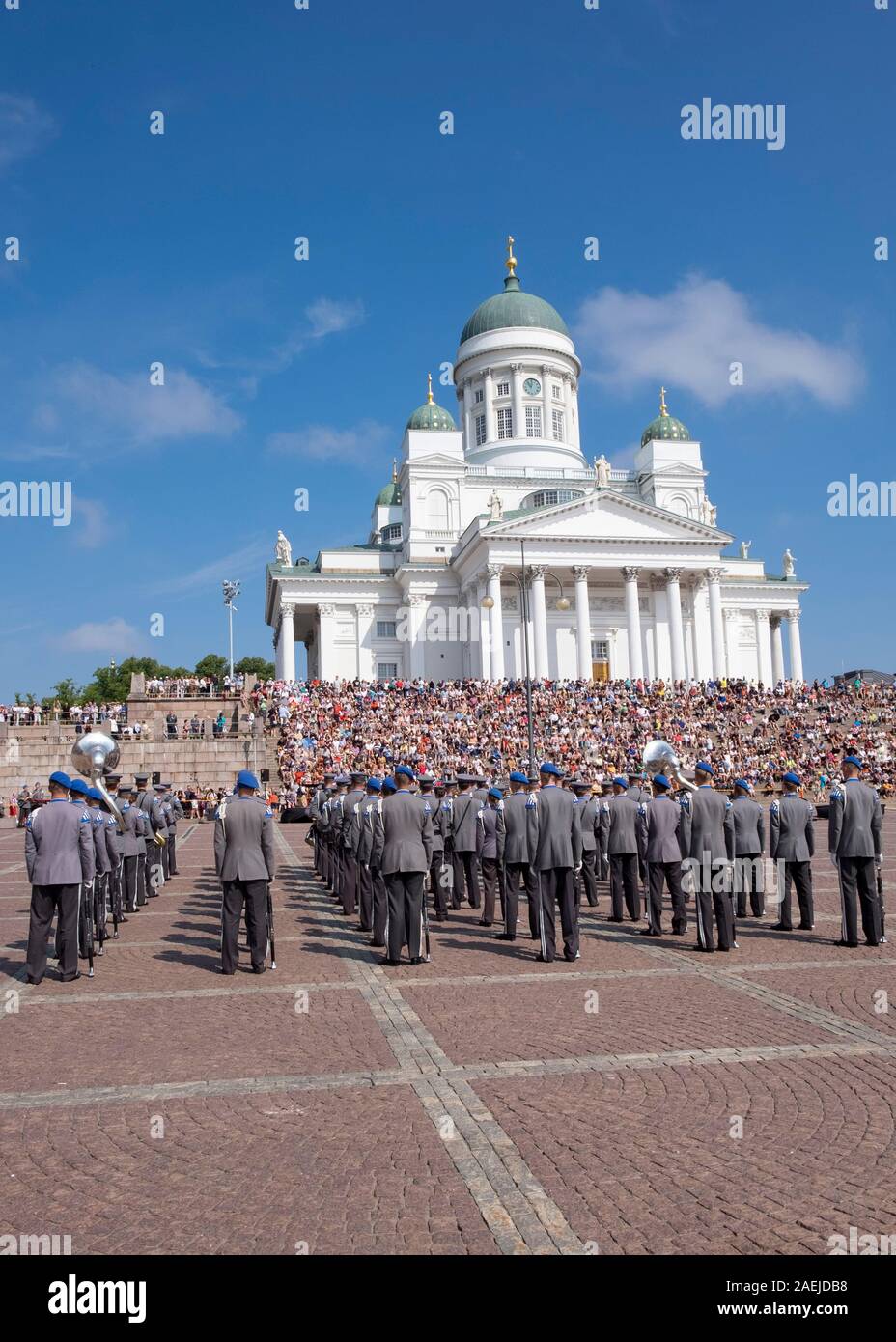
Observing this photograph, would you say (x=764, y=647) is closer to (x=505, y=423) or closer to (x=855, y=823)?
(x=505, y=423)

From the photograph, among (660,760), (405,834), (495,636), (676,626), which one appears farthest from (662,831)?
(676,626)

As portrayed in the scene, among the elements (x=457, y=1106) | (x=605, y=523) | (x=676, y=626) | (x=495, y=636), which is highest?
(x=605, y=523)

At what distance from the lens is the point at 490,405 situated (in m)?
73.1

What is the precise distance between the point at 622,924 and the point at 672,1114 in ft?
24.2

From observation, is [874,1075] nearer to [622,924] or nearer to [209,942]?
[622,924]

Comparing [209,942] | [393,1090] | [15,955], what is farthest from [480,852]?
[393,1090]

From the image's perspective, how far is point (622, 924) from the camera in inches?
499

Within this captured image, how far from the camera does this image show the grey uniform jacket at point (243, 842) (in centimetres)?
979

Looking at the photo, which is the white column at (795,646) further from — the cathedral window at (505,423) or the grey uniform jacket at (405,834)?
the grey uniform jacket at (405,834)

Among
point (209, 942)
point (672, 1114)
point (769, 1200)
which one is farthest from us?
point (209, 942)

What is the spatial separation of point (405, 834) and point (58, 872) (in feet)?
11.0

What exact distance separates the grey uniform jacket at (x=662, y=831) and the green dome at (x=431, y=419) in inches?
2352

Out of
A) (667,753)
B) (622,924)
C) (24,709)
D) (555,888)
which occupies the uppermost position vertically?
(24,709)

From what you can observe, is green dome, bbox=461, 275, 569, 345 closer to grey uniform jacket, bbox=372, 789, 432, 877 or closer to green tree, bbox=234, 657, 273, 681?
green tree, bbox=234, 657, 273, 681
